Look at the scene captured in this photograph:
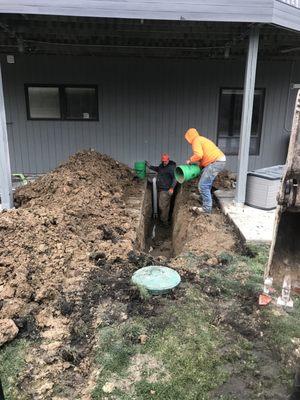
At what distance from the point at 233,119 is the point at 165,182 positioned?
116 inches

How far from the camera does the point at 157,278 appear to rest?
4.11 m

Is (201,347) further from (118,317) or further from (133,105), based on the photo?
(133,105)

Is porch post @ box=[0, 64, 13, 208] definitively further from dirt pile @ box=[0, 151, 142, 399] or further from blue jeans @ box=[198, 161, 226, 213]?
blue jeans @ box=[198, 161, 226, 213]

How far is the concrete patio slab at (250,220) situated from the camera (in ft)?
18.6

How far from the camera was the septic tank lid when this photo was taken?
395 centimetres

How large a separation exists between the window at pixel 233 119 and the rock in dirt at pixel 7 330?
8105 mm

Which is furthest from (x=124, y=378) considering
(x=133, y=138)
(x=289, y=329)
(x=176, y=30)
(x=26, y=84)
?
(x=26, y=84)

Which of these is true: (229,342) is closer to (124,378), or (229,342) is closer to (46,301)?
(124,378)

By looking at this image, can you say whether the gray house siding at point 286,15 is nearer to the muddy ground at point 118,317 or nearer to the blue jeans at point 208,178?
the blue jeans at point 208,178

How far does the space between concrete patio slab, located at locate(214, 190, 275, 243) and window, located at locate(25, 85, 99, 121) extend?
4.52 meters

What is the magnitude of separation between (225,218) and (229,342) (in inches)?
145

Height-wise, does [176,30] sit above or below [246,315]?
above

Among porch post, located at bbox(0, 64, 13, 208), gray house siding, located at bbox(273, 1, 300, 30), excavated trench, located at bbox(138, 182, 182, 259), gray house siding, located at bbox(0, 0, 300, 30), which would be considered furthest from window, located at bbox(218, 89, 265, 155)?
porch post, located at bbox(0, 64, 13, 208)

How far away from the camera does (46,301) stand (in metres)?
3.78
